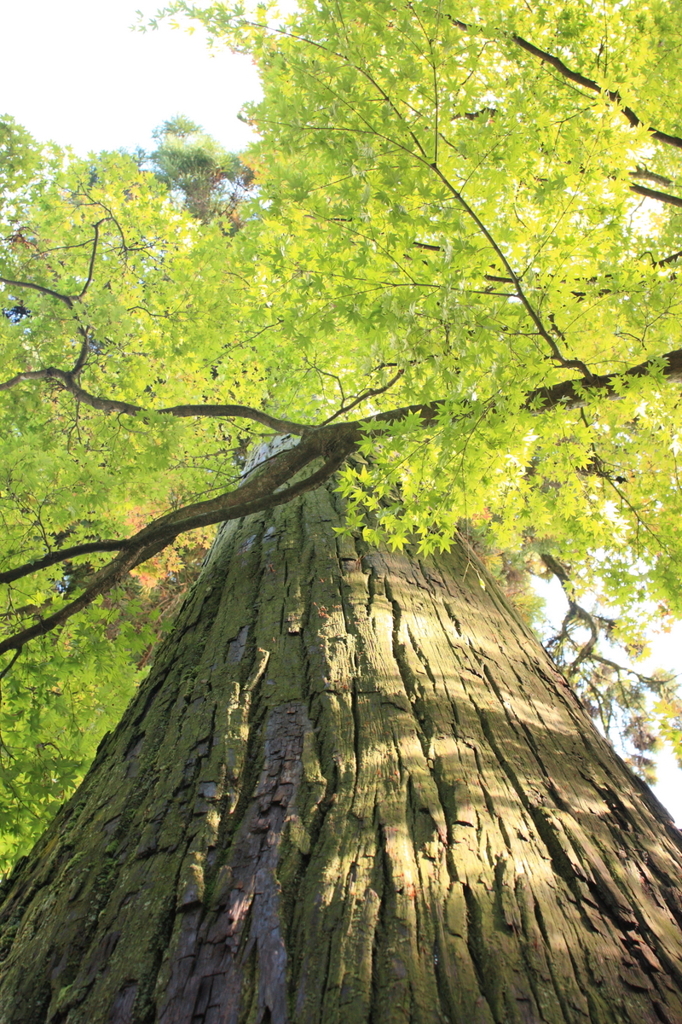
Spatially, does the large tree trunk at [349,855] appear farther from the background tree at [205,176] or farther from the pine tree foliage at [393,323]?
the background tree at [205,176]

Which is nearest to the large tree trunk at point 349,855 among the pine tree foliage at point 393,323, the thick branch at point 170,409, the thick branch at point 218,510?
the thick branch at point 218,510

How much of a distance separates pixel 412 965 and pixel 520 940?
0.23 meters

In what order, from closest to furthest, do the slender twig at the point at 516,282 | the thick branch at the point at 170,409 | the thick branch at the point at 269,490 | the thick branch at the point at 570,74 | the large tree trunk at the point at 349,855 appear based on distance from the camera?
1. the large tree trunk at the point at 349,855
2. the slender twig at the point at 516,282
3. the thick branch at the point at 269,490
4. the thick branch at the point at 170,409
5. the thick branch at the point at 570,74

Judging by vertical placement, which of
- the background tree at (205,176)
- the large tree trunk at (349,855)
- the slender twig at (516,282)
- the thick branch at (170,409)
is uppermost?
the background tree at (205,176)

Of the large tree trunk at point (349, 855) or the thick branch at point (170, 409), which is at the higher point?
the thick branch at point (170, 409)

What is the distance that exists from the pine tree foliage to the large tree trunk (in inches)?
33.1

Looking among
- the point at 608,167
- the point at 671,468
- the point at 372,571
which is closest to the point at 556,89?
the point at 608,167

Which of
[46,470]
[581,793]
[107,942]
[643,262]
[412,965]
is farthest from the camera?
[46,470]

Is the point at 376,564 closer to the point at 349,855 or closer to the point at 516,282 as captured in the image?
the point at 516,282

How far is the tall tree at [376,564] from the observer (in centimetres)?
116

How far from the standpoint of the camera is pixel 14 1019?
3.80ft

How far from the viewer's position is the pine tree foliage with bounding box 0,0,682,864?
2.51 m

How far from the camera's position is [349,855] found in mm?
1287

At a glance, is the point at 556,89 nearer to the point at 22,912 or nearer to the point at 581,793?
the point at 581,793
